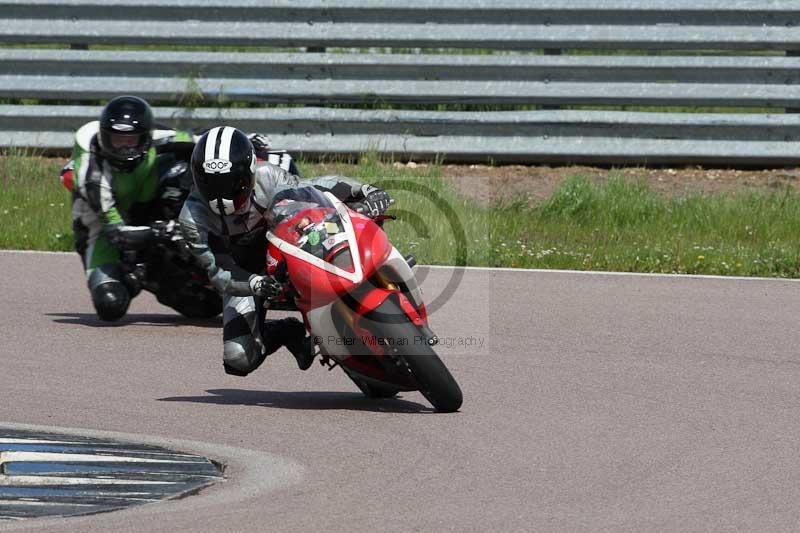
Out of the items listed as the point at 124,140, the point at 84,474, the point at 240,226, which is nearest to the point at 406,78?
the point at 124,140

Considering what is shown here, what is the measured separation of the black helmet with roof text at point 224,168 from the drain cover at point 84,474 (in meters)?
1.52

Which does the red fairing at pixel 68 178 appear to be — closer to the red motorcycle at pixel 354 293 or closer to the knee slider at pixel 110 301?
the knee slider at pixel 110 301

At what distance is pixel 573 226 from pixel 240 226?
19.5 feet

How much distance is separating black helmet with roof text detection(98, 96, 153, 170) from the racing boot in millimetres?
2586

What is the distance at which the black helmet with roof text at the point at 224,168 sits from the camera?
23.5 feet

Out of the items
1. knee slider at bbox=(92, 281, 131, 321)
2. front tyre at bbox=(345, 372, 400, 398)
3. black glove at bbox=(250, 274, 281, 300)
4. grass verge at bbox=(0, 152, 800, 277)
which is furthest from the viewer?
grass verge at bbox=(0, 152, 800, 277)

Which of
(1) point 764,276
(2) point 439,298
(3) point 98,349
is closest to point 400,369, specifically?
(3) point 98,349

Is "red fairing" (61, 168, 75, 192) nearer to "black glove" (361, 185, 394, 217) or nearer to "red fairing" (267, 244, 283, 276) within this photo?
"black glove" (361, 185, 394, 217)

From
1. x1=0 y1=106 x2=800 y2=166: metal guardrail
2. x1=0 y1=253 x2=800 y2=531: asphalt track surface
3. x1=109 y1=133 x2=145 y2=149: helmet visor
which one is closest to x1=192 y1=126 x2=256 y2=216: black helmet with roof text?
x1=0 y1=253 x2=800 y2=531: asphalt track surface

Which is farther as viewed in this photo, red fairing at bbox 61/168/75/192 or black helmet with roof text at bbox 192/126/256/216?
red fairing at bbox 61/168/75/192

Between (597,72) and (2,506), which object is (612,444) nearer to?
(2,506)

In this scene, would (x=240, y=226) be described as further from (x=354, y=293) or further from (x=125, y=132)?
(x=125, y=132)

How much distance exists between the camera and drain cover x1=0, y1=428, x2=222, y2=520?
5.21 m

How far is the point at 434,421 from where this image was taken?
6801mm
